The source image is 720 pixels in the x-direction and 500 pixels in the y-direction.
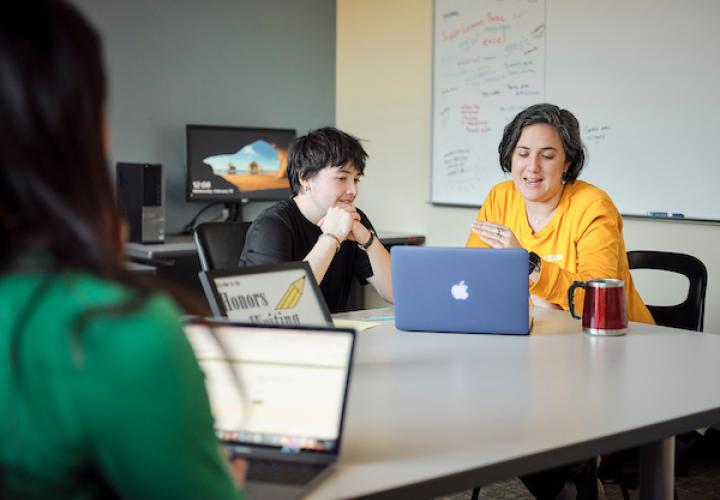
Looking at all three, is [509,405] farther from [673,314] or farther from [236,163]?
[236,163]

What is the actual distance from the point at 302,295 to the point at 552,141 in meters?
1.20

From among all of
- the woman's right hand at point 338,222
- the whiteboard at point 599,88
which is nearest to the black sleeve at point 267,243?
the woman's right hand at point 338,222

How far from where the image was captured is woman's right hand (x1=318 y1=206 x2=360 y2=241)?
247 cm

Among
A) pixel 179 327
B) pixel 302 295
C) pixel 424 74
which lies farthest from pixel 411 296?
pixel 424 74

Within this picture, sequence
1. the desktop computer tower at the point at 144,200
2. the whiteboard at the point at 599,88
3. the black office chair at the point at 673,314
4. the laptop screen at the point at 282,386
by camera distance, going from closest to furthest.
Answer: the laptop screen at the point at 282,386 → the black office chair at the point at 673,314 → the whiteboard at the point at 599,88 → the desktop computer tower at the point at 144,200

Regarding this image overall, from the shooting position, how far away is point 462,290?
1990 mm

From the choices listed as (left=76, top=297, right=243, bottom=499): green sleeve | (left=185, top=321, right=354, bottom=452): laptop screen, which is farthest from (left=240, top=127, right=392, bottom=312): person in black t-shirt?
(left=76, top=297, right=243, bottom=499): green sleeve

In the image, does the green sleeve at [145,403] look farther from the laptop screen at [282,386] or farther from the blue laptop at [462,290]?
the blue laptop at [462,290]

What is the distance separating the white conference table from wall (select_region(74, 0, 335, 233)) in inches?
111

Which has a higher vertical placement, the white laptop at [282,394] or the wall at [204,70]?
the wall at [204,70]

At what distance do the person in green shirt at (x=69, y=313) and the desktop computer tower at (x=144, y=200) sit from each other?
3429 mm

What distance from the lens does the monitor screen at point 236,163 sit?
4.47m

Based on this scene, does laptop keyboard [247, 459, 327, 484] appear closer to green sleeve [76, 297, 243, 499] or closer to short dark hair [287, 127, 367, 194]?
green sleeve [76, 297, 243, 499]

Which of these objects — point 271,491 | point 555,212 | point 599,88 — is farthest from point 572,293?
point 599,88
